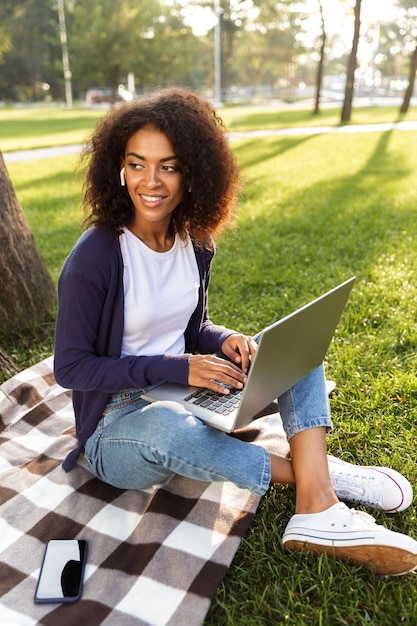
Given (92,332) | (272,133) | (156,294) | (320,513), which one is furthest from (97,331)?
(272,133)

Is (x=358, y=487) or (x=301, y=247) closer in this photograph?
(x=358, y=487)

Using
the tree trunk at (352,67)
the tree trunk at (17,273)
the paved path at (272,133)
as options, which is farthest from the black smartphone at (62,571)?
the tree trunk at (352,67)

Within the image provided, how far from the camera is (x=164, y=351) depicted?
2.13 meters

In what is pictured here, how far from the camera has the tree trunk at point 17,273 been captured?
3.23 meters

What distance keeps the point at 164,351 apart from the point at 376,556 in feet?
3.09

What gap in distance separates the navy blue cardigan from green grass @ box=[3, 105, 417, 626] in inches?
25.2

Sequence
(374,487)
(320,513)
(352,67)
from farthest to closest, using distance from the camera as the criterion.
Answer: (352,67) < (374,487) < (320,513)

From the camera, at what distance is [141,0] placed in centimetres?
3584

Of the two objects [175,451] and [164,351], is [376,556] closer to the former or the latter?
[175,451]

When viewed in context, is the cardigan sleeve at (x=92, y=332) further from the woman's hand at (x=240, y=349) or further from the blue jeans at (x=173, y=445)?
the woman's hand at (x=240, y=349)

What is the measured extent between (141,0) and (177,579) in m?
39.4

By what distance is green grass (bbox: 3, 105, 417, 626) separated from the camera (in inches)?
67.4

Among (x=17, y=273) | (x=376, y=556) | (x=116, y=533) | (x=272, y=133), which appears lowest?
(x=272, y=133)

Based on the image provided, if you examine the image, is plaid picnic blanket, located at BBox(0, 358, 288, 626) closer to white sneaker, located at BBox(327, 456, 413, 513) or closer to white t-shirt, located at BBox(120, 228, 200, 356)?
white sneaker, located at BBox(327, 456, 413, 513)
